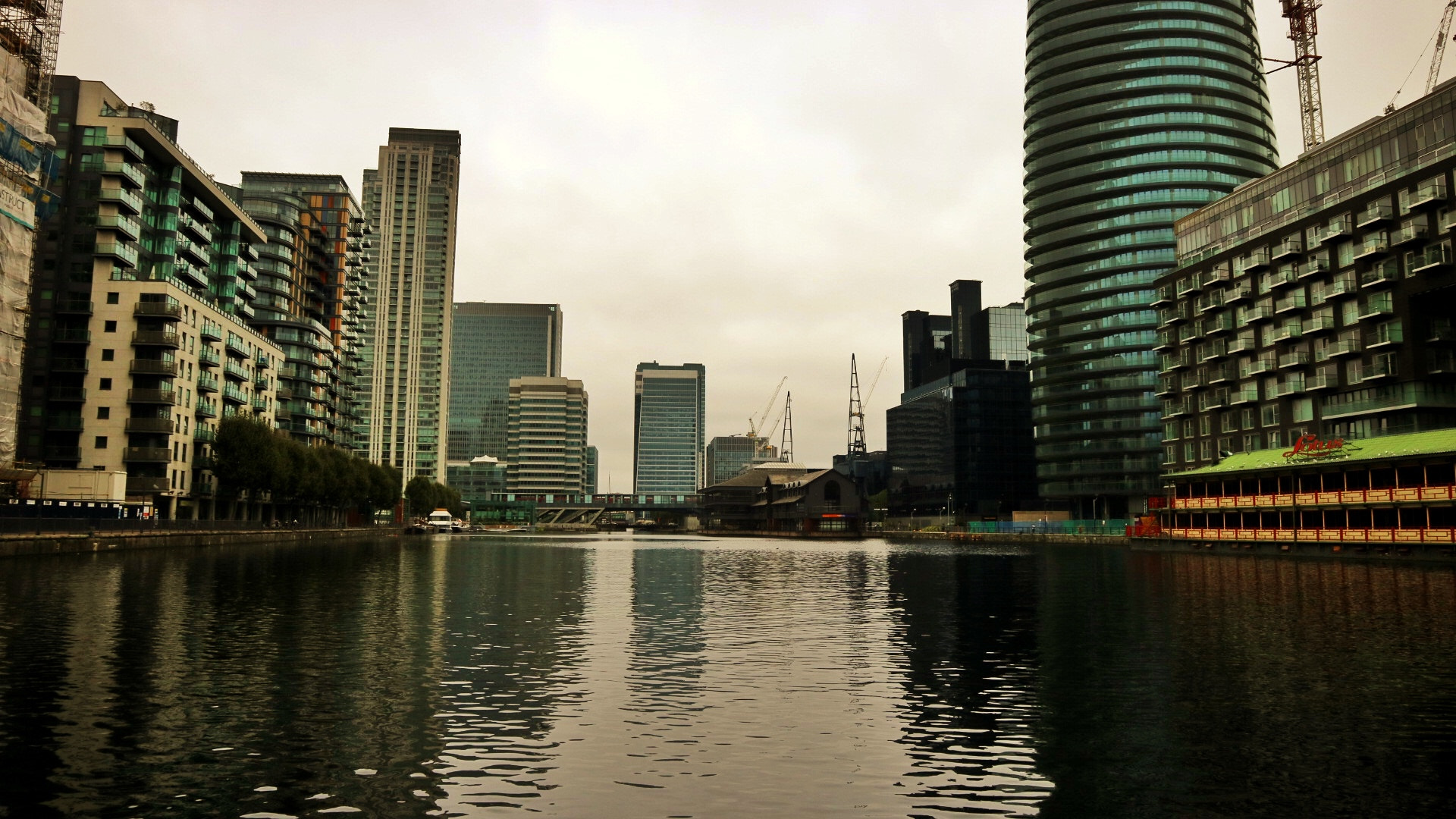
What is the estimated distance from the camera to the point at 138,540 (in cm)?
9912

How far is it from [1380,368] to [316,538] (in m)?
148

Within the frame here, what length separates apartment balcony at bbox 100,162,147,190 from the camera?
139875mm

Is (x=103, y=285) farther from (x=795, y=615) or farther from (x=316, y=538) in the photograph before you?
(x=795, y=615)

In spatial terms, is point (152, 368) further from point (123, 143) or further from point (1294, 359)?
point (1294, 359)

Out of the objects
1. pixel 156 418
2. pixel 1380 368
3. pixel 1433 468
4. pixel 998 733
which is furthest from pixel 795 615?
pixel 156 418

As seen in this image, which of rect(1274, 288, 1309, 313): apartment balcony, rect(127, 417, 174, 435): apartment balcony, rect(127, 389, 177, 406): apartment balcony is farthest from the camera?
rect(127, 417, 174, 435): apartment balcony

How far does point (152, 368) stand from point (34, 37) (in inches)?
1668

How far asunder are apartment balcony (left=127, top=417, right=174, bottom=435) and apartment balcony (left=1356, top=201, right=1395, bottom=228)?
492ft

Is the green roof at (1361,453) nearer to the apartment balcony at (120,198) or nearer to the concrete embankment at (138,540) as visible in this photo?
the concrete embankment at (138,540)

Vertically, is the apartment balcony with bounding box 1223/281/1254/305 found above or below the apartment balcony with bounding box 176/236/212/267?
below

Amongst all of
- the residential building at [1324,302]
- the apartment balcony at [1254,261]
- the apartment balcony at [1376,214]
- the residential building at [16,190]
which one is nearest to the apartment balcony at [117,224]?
the residential building at [16,190]

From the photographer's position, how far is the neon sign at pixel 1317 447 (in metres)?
104

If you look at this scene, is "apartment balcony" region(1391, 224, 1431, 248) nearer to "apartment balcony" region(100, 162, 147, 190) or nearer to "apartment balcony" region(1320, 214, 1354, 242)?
"apartment balcony" region(1320, 214, 1354, 242)

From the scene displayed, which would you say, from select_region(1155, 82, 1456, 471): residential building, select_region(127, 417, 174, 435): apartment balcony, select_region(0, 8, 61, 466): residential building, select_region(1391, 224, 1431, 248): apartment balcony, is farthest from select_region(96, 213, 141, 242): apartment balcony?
select_region(1391, 224, 1431, 248): apartment balcony
